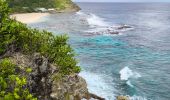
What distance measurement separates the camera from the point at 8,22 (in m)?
30.2

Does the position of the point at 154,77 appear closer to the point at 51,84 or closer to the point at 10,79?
the point at 51,84

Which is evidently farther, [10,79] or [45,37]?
[45,37]

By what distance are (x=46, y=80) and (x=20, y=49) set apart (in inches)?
157

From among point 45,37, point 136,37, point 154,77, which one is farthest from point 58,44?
point 136,37

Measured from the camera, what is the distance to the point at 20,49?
30609 millimetres

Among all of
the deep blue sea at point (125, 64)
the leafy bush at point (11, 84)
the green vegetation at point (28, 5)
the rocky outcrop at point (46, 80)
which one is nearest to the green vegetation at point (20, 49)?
the leafy bush at point (11, 84)

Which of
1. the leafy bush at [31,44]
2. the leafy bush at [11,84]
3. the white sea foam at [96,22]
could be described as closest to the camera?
the leafy bush at [11,84]

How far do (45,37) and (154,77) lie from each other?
2663cm

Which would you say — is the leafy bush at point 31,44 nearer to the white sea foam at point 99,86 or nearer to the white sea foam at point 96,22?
the white sea foam at point 99,86

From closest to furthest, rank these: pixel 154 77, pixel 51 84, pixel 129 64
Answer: pixel 51 84, pixel 154 77, pixel 129 64

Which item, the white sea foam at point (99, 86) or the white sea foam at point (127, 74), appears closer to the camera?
the white sea foam at point (99, 86)

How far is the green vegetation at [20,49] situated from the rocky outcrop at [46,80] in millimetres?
627

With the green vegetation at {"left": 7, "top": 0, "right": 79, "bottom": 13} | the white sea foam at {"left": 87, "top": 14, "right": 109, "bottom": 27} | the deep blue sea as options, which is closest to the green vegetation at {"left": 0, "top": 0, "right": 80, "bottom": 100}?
the deep blue sea

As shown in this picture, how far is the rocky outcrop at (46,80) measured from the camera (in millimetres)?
28625
